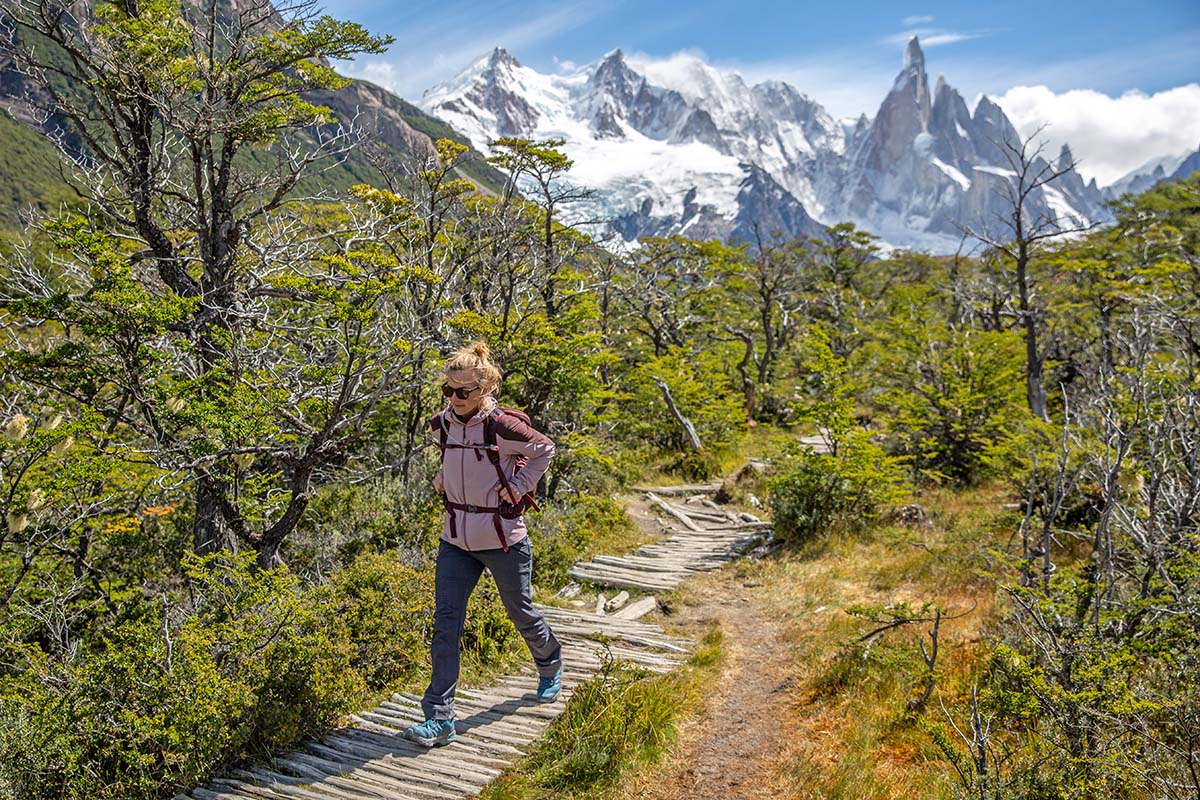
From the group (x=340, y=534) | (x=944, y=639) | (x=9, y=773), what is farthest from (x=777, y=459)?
(x=9, y=773)

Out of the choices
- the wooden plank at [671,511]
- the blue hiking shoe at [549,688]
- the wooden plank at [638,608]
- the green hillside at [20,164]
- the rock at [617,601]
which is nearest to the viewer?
the blue hiking shoe at [549,688]

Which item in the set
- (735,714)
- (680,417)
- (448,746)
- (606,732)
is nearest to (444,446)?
(448,746)

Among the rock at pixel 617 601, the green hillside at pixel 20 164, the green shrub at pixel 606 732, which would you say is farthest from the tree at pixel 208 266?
the green hillside at pixel 20 164

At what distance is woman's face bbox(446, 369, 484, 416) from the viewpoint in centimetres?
403

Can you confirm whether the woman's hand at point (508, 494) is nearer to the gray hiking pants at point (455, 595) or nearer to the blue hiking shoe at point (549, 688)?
the gray hiking pants at point (455, 595)

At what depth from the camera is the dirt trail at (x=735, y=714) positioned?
13.6ft

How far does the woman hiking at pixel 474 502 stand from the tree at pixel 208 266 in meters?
2.53

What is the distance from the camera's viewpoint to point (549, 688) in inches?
187

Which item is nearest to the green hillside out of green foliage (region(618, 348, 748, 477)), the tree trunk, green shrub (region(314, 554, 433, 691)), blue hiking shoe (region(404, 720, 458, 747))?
green foliage (region(618, 348, 748, 477))

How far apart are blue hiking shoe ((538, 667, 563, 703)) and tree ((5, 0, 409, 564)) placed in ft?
10.0

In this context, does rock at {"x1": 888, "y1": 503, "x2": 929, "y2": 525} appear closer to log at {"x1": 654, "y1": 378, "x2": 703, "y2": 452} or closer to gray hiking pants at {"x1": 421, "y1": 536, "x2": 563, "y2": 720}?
log at {"x1": 654, "y1": 378, "x2": 703, "y2": 452}

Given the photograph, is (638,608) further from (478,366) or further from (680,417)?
(680,417)

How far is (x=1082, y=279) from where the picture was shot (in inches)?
876

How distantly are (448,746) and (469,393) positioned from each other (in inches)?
86.4
